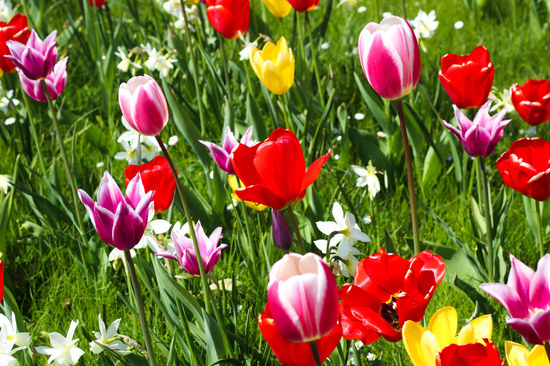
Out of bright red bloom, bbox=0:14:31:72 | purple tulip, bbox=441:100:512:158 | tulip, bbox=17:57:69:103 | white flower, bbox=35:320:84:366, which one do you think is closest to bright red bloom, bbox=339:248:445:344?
purple tulip, bbox=441:100:512:158

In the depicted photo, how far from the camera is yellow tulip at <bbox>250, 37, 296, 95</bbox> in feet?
5.48

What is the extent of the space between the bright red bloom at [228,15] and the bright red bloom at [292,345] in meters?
1.59

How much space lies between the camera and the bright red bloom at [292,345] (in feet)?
2.56

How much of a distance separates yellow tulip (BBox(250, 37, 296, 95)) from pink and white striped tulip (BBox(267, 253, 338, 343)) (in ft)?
3.57

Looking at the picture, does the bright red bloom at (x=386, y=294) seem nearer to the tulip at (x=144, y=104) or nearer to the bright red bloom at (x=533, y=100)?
the tulip at (x=144, y=104)

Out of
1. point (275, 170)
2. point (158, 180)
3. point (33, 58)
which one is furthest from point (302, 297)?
point (33, 58)

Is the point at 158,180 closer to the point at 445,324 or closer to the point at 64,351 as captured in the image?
the point at 64,351

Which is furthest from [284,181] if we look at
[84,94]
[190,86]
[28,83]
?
[84,94]

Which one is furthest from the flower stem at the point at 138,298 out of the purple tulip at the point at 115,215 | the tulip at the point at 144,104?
the tulip at the point at 144,104

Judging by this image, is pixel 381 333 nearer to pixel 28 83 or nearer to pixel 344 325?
pixel 344 325

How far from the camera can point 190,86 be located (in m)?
2.80

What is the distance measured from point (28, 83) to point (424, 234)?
1.49 m

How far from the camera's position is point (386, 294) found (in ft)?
3.06

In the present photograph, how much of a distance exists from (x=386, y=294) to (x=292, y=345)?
23 centimetres
